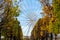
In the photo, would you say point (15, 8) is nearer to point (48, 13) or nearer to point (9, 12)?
point (9, 12)

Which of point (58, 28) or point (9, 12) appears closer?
point (58, 28)

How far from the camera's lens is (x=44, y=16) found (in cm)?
2281

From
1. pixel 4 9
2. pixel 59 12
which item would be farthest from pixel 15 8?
pixel 59 12

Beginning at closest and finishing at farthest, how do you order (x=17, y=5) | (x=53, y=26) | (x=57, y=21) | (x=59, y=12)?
(x=59, y=12) → (x=57, y=21) → (x=53, y=26) → (x=17, y=5)

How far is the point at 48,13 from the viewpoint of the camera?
21609 mm

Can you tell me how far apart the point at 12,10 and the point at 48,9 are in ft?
10.6

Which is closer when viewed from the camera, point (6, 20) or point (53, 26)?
point (53, 26)

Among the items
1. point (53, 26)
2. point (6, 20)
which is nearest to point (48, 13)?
point (53, 26)

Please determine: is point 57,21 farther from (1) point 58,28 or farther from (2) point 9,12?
(2) point 9,12

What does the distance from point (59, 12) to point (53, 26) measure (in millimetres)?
2538

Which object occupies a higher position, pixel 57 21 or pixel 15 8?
pixel 15 8

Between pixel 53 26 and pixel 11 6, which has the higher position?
pixel 11 6

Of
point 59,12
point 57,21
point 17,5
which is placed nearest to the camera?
point 59,12

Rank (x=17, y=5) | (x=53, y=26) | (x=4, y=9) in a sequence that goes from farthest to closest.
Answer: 1. (x=17, y=5)
2. (x=4, y=9)
3. (x=53, y=26)
